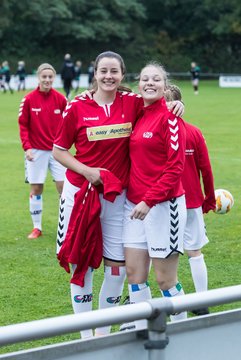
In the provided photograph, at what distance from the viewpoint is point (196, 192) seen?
677cm

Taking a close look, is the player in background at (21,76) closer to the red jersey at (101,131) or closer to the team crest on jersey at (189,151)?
the team crest on jersey at (189,151)

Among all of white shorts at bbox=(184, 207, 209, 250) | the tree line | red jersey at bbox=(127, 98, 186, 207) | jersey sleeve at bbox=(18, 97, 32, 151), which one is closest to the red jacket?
red jersey at bbox=(127, 98, 186, 207)

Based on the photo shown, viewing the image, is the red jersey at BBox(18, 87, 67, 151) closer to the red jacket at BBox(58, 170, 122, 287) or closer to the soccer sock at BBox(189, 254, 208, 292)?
the soccer sock at BBox(189, 254, 208, 292)

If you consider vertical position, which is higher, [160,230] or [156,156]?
[156,156]

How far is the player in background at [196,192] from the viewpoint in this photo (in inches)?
262

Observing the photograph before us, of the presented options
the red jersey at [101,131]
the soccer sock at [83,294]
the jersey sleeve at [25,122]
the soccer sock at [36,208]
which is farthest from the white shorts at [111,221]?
the soccer sock at [36,208]

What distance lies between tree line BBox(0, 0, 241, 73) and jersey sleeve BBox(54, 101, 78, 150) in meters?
58.3

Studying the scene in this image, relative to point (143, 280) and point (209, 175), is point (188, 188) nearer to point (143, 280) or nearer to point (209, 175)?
point (209, 175)

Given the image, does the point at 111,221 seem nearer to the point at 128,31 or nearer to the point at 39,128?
the point at 39,128

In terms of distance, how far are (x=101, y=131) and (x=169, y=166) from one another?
0.52 m

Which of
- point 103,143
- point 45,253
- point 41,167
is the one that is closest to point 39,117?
point 41,167

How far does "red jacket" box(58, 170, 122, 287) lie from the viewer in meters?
5.60

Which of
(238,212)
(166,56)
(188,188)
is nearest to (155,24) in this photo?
(166,56)

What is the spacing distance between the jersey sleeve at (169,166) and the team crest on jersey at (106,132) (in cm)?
31
